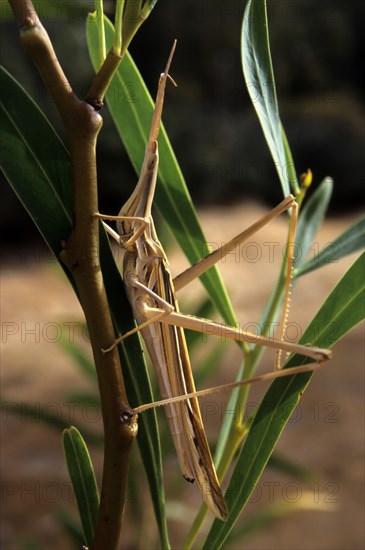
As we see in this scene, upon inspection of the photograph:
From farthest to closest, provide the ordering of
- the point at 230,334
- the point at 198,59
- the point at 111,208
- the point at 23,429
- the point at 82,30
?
1. the point at 198,59
2. the point at 111,208
3. the point at 82,30
4. the point at 23,429
5. the point at 230,334

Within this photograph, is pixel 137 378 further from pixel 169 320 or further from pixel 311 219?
pixel 311 219

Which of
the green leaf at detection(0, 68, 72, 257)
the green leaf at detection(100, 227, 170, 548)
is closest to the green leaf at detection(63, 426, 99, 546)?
the green leaf at detection(100, 227, 170, 548)

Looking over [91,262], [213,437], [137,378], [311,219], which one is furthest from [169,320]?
[213,437]

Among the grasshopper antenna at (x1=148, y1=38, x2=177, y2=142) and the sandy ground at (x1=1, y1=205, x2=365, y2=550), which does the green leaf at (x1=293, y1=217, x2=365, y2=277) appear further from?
the sandy ground at (x1=1, y1=205, x2=365, y2=550)

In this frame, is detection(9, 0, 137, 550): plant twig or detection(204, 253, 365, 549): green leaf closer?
detection(9, 0, 137, 550): plant twig

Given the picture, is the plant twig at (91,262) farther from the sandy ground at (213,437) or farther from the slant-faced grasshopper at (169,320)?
the sandy ground at (213,437)

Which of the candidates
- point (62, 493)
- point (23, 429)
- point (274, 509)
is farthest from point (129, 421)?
point (23, 429)

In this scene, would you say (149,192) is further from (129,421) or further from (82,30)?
(82,30)
